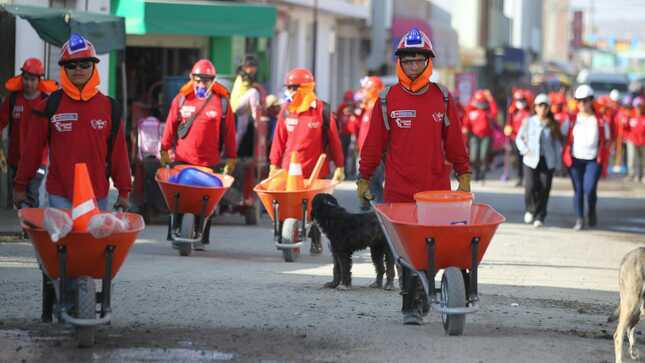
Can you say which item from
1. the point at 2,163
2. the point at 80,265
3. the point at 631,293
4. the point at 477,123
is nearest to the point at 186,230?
the point at 2,163

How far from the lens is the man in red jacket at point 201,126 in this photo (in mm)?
14898

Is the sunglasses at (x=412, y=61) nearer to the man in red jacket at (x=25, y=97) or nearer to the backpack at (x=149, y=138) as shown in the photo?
the man in red jacket at (x=25, y=97)

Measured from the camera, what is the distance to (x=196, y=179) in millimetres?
14367

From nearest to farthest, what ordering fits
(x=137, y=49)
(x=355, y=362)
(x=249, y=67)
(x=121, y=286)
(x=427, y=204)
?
1. (x=355, y=362)
2. (x=427, y=204)
3. (x=121, y=286)
4. (x=249, y=67)
5. (x=137, y=49)

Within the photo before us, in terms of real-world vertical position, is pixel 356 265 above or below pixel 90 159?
below

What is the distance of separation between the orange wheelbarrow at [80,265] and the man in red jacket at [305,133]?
595 cm

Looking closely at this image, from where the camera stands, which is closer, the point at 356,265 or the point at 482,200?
the point at 356,265

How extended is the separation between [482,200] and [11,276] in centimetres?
1432

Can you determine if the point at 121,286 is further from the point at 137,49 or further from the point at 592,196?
the point at 137,49

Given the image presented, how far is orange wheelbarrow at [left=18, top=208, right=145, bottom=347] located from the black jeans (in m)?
12.5

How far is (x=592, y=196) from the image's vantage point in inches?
809

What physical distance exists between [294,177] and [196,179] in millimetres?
986

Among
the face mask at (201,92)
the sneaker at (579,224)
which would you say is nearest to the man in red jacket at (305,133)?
the face mask at (201,92)

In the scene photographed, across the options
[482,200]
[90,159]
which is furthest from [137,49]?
[90,159]
